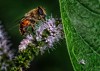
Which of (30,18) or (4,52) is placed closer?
(4,52)

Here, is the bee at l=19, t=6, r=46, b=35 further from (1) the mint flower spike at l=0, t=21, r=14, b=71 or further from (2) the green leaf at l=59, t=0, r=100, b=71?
(2) the green leaf at l=59, t=0, r=100, b=71

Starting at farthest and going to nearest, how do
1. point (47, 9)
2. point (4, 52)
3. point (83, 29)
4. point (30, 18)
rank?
point (47, 9), point (30, 18), point (4, 52), point (83, 29)

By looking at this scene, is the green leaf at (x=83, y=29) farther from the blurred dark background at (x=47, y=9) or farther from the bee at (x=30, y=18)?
the blurred dark background at (x=47, y=9)

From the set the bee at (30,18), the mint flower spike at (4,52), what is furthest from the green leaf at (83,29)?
the bee at (30,18)

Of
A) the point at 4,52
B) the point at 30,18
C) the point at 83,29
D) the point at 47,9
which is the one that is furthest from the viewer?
the point at 47,9

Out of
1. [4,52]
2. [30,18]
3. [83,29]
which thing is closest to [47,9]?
[30,18]

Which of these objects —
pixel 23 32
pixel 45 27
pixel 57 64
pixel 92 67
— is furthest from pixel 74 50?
pixel 57 64

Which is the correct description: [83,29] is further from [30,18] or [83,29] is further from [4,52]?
[30,18]

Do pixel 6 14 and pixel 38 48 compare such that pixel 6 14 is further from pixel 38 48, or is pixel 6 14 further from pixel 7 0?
pixel 38 48

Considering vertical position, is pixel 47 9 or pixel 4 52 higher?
pixel 47 9
